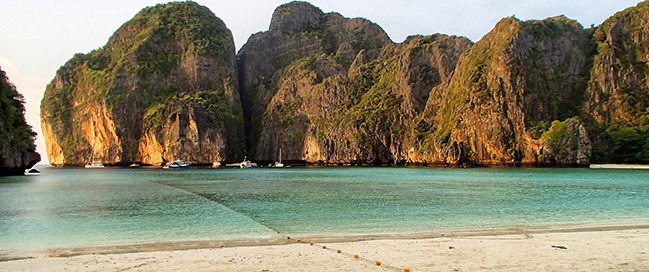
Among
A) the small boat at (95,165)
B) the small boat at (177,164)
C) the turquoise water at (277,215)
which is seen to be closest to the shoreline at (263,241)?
the turquoise water at (277,215)

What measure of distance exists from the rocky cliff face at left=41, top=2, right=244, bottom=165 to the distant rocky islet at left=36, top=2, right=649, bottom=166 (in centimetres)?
45

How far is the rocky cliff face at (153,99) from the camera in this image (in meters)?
164

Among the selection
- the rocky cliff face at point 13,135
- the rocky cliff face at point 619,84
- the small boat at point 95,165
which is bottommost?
the small boat at point 95,165

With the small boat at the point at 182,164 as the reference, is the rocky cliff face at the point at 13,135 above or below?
above

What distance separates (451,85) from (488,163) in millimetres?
29379

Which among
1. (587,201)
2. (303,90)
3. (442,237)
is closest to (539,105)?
(303,90)

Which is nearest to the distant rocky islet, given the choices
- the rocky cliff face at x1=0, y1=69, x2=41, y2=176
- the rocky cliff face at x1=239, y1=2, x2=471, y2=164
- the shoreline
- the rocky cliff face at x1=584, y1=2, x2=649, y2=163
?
→ the rocky cliff face at x1=584, y1=2, x2=649, y2=163

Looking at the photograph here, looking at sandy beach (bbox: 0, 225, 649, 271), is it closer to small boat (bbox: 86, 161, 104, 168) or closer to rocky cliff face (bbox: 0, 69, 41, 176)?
rocky cliff face (bbox: 0, 69, 41, 176)

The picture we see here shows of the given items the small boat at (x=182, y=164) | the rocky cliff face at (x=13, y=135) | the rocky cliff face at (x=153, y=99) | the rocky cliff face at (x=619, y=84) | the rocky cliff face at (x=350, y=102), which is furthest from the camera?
the rocky cliff face at (x=153, y=99)

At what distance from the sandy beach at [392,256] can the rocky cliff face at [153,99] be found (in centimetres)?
14914

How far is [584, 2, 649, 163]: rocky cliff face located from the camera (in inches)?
4525

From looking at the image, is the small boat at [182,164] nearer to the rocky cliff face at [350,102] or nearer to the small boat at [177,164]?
the small boat at [177,164]

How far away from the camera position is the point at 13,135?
67.9 meters

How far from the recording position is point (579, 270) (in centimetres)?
1162
